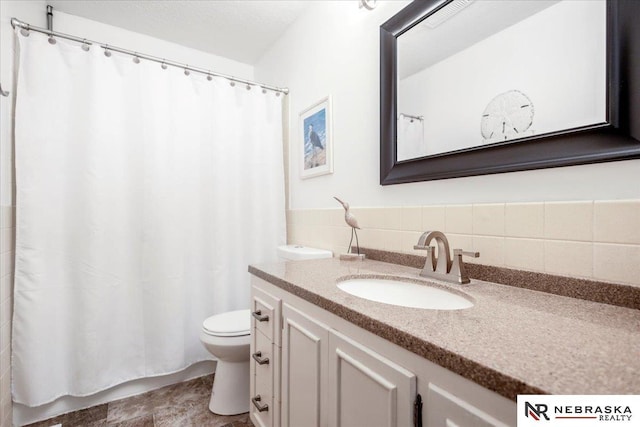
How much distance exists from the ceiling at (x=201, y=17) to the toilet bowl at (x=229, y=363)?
1995 mm

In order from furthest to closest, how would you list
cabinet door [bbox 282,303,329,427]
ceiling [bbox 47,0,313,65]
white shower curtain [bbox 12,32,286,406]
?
1. ceiling [bbox 47,0,313,65]
2. white shower curtain [bbox 12,32,286,406]
3. cabinet door [bbox 282,303,329,427]

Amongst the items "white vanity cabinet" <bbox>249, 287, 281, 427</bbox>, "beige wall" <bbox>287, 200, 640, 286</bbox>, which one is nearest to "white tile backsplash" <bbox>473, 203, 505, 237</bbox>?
"beige wall" <bbox>287, 200, 640, 286</bbox>

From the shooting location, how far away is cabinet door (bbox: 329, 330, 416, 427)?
0.61 metres

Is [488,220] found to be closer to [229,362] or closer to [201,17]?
[229,362]

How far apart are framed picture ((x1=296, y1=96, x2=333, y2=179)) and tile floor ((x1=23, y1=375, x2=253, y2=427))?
145 cm

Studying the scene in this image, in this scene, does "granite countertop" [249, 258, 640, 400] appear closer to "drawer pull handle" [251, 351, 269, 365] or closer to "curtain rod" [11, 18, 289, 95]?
"drawer pull handle" [251, 351, 269, 365]

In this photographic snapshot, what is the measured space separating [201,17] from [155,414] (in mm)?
2445

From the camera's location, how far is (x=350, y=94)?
164 cm

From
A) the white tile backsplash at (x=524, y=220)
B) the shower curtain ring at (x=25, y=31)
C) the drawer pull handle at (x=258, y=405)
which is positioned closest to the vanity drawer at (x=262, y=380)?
the drawer pull handle at (x=258, y=405)

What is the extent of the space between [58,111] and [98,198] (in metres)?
0.48

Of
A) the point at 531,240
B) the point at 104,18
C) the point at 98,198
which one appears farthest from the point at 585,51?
the point at 104,18

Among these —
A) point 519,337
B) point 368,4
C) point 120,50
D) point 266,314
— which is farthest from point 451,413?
point 120,50

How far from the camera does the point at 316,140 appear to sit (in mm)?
1925

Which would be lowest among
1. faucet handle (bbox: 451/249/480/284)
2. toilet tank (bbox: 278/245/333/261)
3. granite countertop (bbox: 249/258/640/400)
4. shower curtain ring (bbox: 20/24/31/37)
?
toilet tank (bbox: 278/245/333/261)
